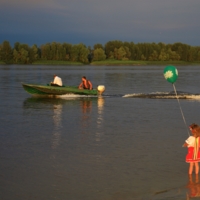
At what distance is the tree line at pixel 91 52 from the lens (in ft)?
519

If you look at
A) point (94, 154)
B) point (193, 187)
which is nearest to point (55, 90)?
point (94, 154)

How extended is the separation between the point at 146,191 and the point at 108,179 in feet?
3.99

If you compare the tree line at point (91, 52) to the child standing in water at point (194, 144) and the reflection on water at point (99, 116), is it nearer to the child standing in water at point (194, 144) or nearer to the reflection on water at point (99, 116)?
the reflection on water at point (99, 116)

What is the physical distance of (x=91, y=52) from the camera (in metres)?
165

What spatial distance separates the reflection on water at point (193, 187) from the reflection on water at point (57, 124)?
5.02m

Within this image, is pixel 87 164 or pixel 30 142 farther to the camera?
pixel 30 142

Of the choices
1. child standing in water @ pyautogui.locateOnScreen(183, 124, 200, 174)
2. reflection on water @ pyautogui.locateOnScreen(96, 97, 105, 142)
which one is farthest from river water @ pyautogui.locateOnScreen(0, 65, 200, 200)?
child standing in water @ pyautogui.locateOnScreen(183, 124, 200, 174)

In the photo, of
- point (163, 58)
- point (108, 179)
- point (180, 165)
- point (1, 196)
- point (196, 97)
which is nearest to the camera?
point (1, 196)

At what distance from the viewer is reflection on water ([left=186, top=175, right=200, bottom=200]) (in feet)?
28.6

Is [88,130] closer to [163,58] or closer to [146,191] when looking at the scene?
[146,191]

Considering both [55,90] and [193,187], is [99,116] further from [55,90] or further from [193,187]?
[193,187]

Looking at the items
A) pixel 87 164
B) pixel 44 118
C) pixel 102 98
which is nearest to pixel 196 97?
pixel 102 98

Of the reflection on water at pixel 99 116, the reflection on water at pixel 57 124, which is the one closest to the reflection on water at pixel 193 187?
the reflection on water at pixel 57 124

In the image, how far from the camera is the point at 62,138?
49.5ft
